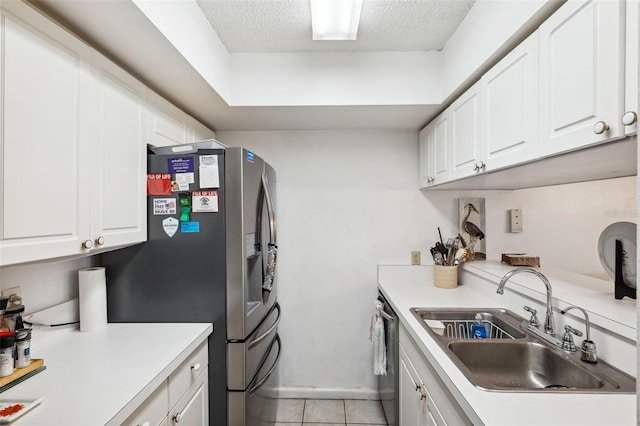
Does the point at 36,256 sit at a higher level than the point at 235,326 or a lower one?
higher

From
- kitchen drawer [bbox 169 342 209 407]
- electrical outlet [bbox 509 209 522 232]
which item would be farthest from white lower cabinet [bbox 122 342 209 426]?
electrical outlet [bbox 509 209 522 232]

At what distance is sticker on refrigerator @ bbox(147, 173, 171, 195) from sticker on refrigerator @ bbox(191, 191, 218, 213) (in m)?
0.14

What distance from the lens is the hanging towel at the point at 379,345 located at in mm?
1924

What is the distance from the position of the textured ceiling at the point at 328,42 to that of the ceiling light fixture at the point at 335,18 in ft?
0.36

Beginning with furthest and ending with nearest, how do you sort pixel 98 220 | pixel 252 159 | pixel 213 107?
pixel 213 107
pixel 252 159
pixel 98 220

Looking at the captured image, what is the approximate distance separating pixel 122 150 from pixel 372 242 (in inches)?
71.8

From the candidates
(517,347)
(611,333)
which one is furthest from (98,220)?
(611,333)

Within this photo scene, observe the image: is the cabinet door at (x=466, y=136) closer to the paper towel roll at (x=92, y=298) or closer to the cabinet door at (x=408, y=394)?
the cabinet door at (x=408, y=394)

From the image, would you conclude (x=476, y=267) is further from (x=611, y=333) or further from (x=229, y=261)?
(x=229, y=261)

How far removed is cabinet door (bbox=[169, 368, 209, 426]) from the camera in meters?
1.16

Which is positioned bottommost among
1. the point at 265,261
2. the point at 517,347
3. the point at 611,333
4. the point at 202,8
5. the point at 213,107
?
the point at 517,347

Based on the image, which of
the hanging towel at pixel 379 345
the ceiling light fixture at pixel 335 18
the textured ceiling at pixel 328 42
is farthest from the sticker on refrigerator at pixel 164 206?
the hanging towel at pixel 379 345

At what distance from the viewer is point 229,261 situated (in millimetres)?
1459

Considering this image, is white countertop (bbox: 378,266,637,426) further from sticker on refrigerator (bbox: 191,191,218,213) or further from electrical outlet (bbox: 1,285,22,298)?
electrical outlet (bbox: 1,285,22,298)
